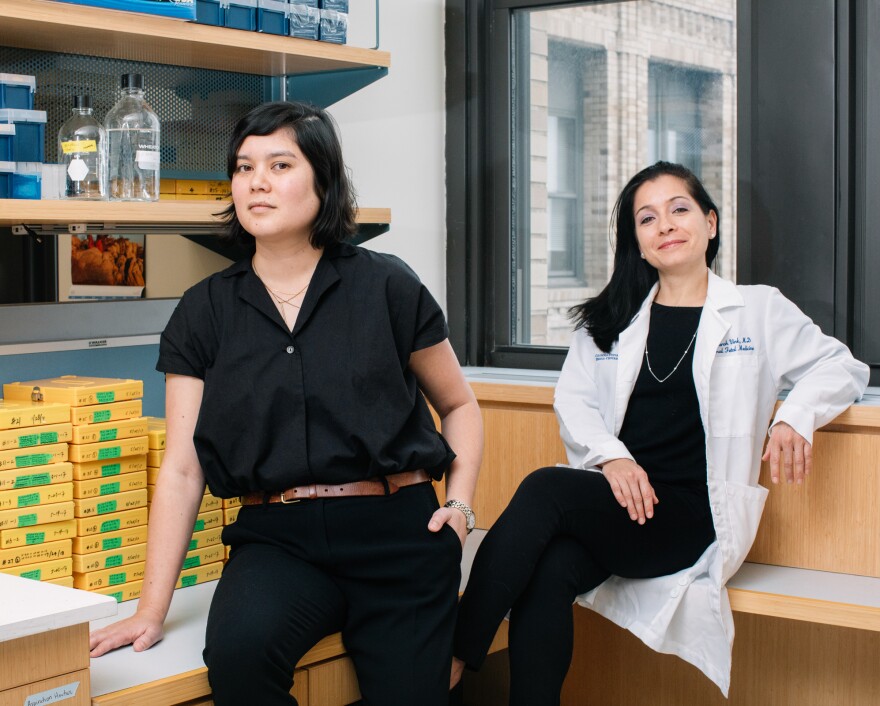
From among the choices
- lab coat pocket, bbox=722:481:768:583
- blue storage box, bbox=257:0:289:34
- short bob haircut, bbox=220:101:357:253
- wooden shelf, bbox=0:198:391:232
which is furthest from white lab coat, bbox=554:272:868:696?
blue storage box, bbox=257:0:289:34

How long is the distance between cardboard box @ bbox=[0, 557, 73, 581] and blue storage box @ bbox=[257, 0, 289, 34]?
1139 millimetres

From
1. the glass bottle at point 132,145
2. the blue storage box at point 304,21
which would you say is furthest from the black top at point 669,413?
the glass bottle at point 132,145

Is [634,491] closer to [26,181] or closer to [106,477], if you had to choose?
[106,477]

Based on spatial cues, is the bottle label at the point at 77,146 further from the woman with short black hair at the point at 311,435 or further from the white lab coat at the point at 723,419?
the white lab coat at the point at 723,419

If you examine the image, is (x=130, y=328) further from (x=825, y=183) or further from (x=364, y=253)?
(x=825, y=183)

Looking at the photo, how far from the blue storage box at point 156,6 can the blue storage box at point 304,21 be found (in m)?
0.27

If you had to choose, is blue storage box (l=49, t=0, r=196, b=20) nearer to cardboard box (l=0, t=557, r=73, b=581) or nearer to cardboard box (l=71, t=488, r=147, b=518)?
cardboard box (l=71, t=488, r=147, b=518)

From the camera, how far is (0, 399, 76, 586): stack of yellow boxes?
6.16 ft

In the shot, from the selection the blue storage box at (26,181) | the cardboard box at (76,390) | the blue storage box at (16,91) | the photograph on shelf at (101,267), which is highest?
the blue storage box at (16,91)

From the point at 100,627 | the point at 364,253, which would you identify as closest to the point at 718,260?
the point at 364,253

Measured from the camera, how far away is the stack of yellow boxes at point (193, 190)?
2383 mm

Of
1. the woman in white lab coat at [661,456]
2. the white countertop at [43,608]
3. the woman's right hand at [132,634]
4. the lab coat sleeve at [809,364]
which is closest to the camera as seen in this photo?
the white countertop at [43,608]

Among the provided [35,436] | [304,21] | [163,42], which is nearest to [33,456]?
[35,436]

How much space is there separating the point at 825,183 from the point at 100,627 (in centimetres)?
194
